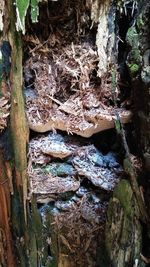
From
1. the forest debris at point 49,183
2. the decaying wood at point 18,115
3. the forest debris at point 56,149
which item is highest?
the decaying wood at point 18,115

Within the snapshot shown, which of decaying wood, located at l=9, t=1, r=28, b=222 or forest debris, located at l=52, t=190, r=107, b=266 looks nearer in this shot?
decaying wood, located at l=9, t=1, r=28, b=222

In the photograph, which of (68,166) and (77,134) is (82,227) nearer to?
(68,166)

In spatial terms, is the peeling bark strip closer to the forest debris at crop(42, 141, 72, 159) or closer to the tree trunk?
the tree trunk

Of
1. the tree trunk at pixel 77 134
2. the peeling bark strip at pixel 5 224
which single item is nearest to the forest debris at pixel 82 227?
the tree trunk at pixel 77 134

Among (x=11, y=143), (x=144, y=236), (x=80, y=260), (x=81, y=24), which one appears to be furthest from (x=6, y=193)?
(x=81, y=24)

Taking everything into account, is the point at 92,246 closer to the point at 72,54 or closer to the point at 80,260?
the point at 80,260

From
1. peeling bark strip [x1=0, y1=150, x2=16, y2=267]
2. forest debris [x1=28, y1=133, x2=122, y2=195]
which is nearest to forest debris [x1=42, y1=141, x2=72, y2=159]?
forest debris [x1=28, y1=133, x2=122, y2=195]

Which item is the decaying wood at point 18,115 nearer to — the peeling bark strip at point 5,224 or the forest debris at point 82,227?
the peeling bark strip at point 5,224

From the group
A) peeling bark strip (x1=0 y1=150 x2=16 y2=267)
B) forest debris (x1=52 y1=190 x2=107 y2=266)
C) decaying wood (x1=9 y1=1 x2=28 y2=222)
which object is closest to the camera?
decaying wood (x1=9 y1=1 x2=28 y2=222)
